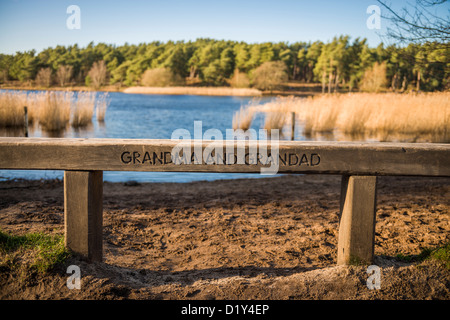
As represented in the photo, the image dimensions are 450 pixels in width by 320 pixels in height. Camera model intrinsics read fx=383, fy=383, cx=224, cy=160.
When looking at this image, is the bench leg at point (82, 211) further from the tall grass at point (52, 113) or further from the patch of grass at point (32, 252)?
the tall grass at point (52, 113)

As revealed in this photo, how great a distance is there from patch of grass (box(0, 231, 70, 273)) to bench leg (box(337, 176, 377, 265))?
81.5 inches

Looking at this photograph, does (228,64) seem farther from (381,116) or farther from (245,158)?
(245,158)

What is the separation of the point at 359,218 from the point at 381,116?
11.7 metres

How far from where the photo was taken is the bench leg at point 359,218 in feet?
9.09

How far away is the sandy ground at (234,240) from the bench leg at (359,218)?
4.6 inches

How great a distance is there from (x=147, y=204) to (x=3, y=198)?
6.68ft

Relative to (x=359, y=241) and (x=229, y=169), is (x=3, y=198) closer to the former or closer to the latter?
(x=229, y=169)

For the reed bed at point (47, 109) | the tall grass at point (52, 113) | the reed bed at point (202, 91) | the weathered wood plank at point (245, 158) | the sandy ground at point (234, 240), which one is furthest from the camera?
the reed bed at point (202, 91)

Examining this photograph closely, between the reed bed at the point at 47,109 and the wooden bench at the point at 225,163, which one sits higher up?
the reed bed at the point at 47,109

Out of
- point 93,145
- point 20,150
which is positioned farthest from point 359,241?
point 20,150

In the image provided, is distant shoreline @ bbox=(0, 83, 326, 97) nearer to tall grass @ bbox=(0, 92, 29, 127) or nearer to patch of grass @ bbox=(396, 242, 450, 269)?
tall grass @ bbox=(0, 92, 29, 127)

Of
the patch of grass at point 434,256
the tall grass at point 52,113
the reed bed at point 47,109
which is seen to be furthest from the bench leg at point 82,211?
the tall grass at point 52,113

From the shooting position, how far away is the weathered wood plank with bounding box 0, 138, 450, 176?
2.73m

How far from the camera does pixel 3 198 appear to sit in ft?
17.8
